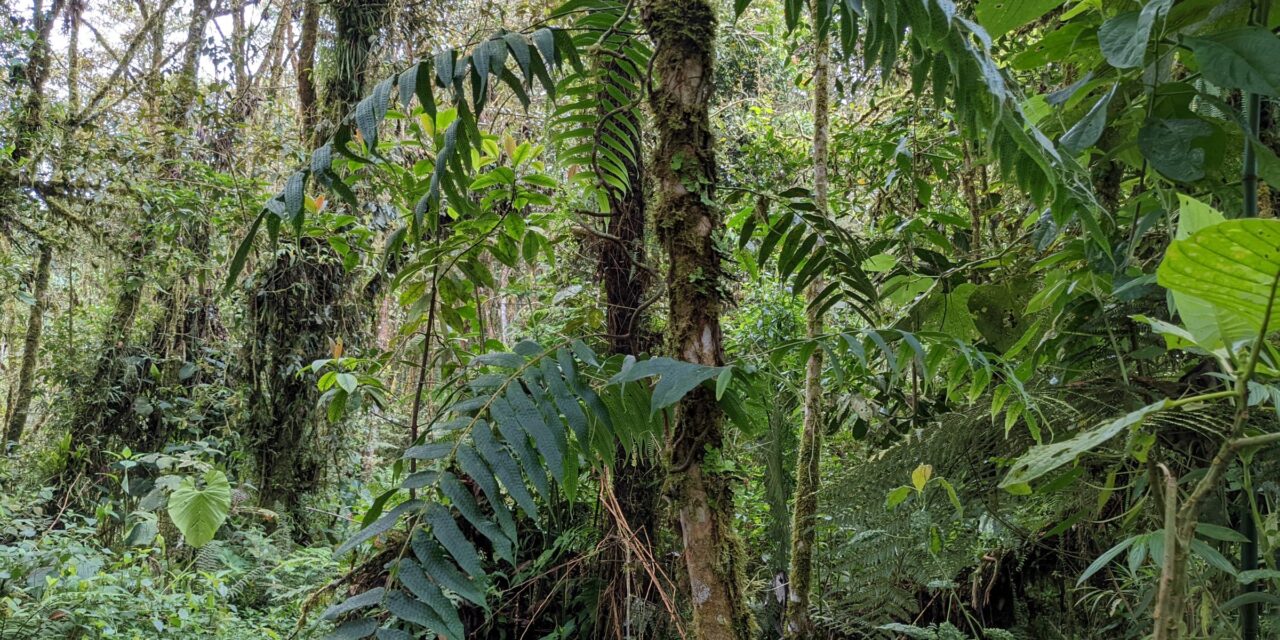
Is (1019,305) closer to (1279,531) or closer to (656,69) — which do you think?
→ (1279,531)

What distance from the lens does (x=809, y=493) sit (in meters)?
2.21

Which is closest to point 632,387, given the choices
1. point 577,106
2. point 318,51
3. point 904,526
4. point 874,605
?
point 577,106

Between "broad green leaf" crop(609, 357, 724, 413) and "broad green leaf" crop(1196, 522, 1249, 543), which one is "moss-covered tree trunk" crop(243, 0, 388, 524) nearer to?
"broad green leaf" crop(609, 357, 724, 413)

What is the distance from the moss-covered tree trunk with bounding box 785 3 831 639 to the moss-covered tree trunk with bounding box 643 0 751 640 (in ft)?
2.17

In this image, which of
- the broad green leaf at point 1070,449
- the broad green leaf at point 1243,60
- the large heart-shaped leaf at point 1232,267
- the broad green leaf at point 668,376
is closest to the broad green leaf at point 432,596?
the broad green leaf at point 668,376

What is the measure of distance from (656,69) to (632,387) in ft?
2.19

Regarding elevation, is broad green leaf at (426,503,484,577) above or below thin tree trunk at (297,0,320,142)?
below

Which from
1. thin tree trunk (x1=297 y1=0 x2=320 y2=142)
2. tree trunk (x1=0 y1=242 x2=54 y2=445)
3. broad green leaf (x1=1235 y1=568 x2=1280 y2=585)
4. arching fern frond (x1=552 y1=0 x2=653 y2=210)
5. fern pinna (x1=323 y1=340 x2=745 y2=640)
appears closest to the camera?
broad green leaf (x1=1235 y1=568 x2=1280 y2=585)

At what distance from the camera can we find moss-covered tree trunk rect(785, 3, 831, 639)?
2.13m

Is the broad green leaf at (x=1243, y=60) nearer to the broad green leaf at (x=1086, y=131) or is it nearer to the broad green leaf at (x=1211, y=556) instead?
the broad green leaf at (x=1086, y=131)

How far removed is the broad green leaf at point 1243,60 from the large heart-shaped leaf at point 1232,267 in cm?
51

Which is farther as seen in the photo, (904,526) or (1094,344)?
Answer: (904,526)

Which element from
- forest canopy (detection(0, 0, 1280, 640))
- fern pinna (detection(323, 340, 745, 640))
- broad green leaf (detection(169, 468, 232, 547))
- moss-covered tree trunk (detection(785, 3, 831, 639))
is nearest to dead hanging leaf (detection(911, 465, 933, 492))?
forest canopy (detection(0, 0, 1280, 640))

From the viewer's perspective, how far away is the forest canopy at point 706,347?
1.05m
